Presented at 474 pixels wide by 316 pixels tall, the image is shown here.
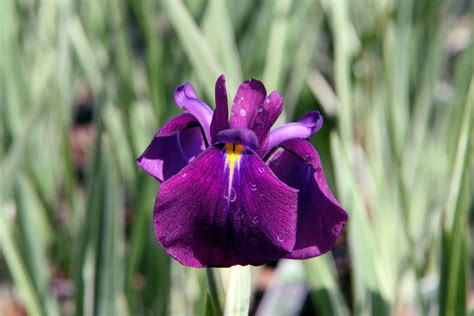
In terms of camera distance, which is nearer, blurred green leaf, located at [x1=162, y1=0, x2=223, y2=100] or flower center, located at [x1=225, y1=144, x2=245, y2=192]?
flower center, located at [x1=225, y1=144, x2=245, y2=192]

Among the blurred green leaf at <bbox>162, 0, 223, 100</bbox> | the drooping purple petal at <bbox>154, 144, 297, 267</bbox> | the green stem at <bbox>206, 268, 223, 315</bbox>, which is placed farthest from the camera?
the blurred green leaf at <bbox>162, 0, 223, 100</bbox>

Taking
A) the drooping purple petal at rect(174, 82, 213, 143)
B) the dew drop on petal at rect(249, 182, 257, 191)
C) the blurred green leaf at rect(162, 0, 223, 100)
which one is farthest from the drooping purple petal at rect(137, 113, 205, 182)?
the blurred green leaf at rect(162, 0, 223, 100)

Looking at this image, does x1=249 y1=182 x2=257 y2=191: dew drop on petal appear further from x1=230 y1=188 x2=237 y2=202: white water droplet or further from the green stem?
the green stem

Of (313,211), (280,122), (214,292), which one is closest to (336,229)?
(313,211)

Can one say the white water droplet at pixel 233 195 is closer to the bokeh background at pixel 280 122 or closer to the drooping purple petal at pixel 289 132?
the drooping purple petal at pixel 289 132

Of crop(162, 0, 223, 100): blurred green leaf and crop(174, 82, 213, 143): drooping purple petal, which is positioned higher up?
crop(162, 0, 223, 100): blurred green leaf

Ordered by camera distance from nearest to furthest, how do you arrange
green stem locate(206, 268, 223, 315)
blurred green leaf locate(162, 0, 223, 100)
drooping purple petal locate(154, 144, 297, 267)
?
drooping purple petal locate(154, 144, 297, 267), green stem locate(206, 268, 223, 315), blurred green leaf locate(162, 0, 223, 100)

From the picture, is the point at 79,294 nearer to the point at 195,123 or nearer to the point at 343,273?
the point at 195,123

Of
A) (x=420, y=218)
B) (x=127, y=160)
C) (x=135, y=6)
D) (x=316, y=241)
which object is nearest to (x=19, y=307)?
(x=127, y=160)
